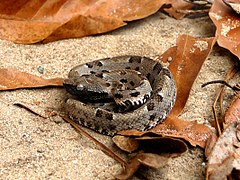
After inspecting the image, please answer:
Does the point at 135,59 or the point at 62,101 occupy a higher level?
the point at 135,59

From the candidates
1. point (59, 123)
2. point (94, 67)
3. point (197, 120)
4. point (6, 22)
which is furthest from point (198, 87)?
point (6, 22)

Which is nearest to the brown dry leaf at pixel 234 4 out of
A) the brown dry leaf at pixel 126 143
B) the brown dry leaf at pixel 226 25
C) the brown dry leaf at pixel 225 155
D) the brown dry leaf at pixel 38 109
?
the brown dry leaf at pixel 226 25

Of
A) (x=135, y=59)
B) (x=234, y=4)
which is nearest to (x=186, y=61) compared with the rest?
(x=135, y=59)

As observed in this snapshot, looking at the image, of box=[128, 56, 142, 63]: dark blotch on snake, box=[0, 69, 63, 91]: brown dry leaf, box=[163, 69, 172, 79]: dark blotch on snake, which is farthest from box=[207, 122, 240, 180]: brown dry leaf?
box=[0, 69, 63, 91]: brown dry leaf

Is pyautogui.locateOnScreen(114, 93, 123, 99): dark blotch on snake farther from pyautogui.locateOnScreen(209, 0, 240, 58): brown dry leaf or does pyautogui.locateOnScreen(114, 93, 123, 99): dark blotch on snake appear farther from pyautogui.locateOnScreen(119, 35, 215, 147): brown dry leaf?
pyautogui.locateOnScreen(209, 0, 240, 58): brown dry leaf

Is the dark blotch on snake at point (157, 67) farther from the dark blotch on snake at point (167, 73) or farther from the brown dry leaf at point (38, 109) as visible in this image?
the brown dry leaf at point (38, 109)

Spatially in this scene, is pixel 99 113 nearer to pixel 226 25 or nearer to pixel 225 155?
pixel 225 155
